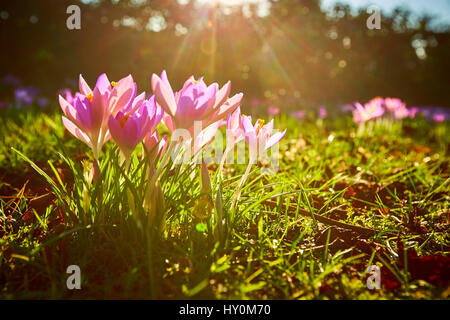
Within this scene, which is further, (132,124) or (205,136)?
(205,136)

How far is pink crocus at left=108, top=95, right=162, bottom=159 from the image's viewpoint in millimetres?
983

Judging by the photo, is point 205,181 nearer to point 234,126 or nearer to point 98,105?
point 234,126

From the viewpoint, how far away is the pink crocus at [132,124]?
0.98 metres

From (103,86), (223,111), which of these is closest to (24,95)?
(103,86)

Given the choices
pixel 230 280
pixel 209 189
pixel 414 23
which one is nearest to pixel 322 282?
pixel 230 280

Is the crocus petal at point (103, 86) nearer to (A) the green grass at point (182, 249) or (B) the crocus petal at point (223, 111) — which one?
(A) the green grass at point (182, 249)

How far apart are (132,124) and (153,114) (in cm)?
8

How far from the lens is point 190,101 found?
958 millimetres

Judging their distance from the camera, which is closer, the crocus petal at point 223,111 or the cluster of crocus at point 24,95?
the crocus petal at point 223,111

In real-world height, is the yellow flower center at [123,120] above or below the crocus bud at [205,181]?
above

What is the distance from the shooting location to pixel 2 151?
2.10 m

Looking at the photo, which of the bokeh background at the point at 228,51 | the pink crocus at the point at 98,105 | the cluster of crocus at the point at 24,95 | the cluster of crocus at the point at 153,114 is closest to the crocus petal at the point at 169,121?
Answer: the cluster of crocus at the point at 153,114

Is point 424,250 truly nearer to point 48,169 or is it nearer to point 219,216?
point 219,216

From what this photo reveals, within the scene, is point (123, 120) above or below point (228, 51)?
below
